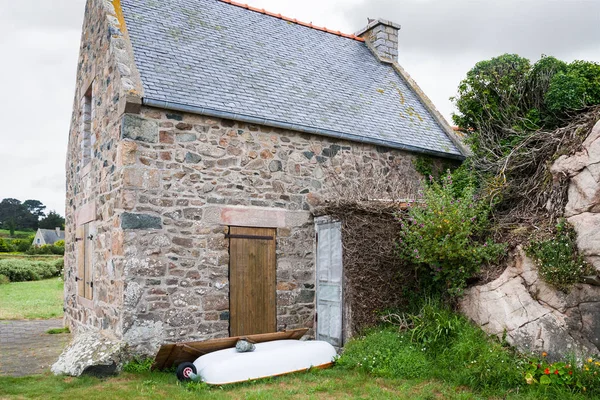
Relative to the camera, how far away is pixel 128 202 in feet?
25.0

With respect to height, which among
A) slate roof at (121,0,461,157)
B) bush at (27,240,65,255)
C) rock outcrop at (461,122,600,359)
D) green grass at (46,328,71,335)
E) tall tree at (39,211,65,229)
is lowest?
green grass at (46,328,71,335)

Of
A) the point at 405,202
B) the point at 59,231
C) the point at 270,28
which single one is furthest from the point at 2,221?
the point at 405,202

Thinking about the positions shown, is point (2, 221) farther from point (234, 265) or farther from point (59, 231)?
A: point (234, 265)

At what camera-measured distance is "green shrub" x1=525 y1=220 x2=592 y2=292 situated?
6508 mm

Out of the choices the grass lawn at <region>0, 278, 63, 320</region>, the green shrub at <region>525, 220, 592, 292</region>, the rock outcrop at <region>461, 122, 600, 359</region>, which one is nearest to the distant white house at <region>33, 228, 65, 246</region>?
the grass lawn at <region>0, 278, 63, 320</region>

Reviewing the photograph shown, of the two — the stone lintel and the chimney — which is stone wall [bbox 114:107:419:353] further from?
the chimney

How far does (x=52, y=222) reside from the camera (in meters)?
51.5

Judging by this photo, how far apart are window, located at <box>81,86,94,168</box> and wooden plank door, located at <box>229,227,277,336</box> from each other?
3771mm

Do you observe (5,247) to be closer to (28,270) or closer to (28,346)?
(28,270)

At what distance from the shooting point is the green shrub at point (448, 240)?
7598mm

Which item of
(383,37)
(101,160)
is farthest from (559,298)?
(383,37)

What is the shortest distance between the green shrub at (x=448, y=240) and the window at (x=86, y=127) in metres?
6.29

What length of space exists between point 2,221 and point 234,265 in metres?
58.5

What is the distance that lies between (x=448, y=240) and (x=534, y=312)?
1504mm
